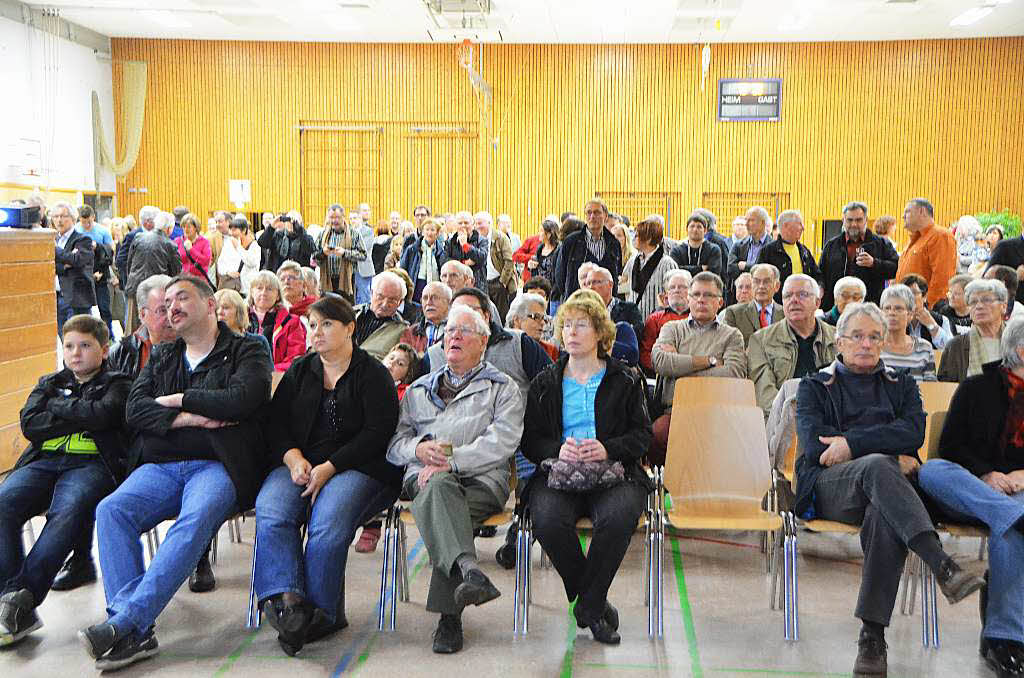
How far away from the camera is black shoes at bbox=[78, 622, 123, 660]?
3.01m

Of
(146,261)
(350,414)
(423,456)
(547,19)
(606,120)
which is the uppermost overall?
(547,19)

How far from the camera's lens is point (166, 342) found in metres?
3.81

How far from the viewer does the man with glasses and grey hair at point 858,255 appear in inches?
288

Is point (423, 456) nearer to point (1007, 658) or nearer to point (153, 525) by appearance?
point (153, 525)

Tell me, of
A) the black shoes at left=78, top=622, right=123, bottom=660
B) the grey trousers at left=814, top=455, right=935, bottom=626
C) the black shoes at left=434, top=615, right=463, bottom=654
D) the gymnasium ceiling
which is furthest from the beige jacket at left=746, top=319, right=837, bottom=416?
the gymnasium ceiling

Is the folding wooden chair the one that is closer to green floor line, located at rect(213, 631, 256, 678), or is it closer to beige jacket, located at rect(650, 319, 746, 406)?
beige jacket, located at rect(650, 319, 746, 406)

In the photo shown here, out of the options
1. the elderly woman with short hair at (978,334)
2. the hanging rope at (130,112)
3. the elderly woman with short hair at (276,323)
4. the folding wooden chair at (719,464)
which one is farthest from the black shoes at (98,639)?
the hanging rope at (130,112)

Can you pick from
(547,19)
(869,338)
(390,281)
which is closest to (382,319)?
(390,281)

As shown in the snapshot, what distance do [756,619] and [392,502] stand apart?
1.46 metres

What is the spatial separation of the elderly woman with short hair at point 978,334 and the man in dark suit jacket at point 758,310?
1055 millimetres

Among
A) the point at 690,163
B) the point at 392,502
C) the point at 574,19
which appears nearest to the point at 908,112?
the point at 690,163

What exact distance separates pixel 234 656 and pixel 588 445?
143cm

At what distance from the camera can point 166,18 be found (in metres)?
15.8

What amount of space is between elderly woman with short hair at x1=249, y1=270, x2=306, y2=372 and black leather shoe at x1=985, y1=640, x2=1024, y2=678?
3.53 meters
